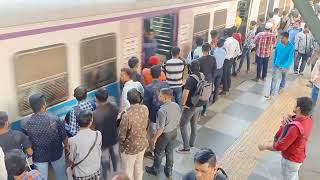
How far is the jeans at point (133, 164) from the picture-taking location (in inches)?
174

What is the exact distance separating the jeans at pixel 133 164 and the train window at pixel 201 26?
4.14 meters

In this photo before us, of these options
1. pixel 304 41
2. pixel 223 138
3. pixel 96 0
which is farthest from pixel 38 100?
pixel 304 41

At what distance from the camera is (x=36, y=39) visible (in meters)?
4.19

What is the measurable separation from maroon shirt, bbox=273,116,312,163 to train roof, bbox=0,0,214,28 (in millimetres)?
2888

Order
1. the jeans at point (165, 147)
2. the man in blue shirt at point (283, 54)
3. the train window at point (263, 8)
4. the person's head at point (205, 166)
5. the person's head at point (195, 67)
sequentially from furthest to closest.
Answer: the train window at point (263, 8)
the man in blue shirt at point (283, 54)
the person's head at point (195, 67)
the jeans at point (165, 147)
the person's head at point (205, 166)

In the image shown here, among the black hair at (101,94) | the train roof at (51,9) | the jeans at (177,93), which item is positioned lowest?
the jeans at (177,93)

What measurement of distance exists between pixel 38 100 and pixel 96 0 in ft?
6.47

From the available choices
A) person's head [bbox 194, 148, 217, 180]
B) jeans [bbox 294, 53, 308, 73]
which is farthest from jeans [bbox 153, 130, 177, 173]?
jeans [bbox 294, 53, 308, 73]

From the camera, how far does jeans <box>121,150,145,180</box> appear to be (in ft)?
14.5

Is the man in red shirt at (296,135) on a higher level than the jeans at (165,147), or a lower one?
higher

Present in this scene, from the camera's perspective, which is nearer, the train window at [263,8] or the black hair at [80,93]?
the black hair at [80,93]

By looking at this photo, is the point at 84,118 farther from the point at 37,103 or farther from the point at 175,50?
the point at 175,50

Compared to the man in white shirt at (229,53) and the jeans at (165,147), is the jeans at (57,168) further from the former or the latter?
the man in white shirt at (229,53)

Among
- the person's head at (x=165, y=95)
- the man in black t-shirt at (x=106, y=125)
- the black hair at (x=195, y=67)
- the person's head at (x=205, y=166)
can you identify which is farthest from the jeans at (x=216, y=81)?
the person's head at (x=205, y=166)
